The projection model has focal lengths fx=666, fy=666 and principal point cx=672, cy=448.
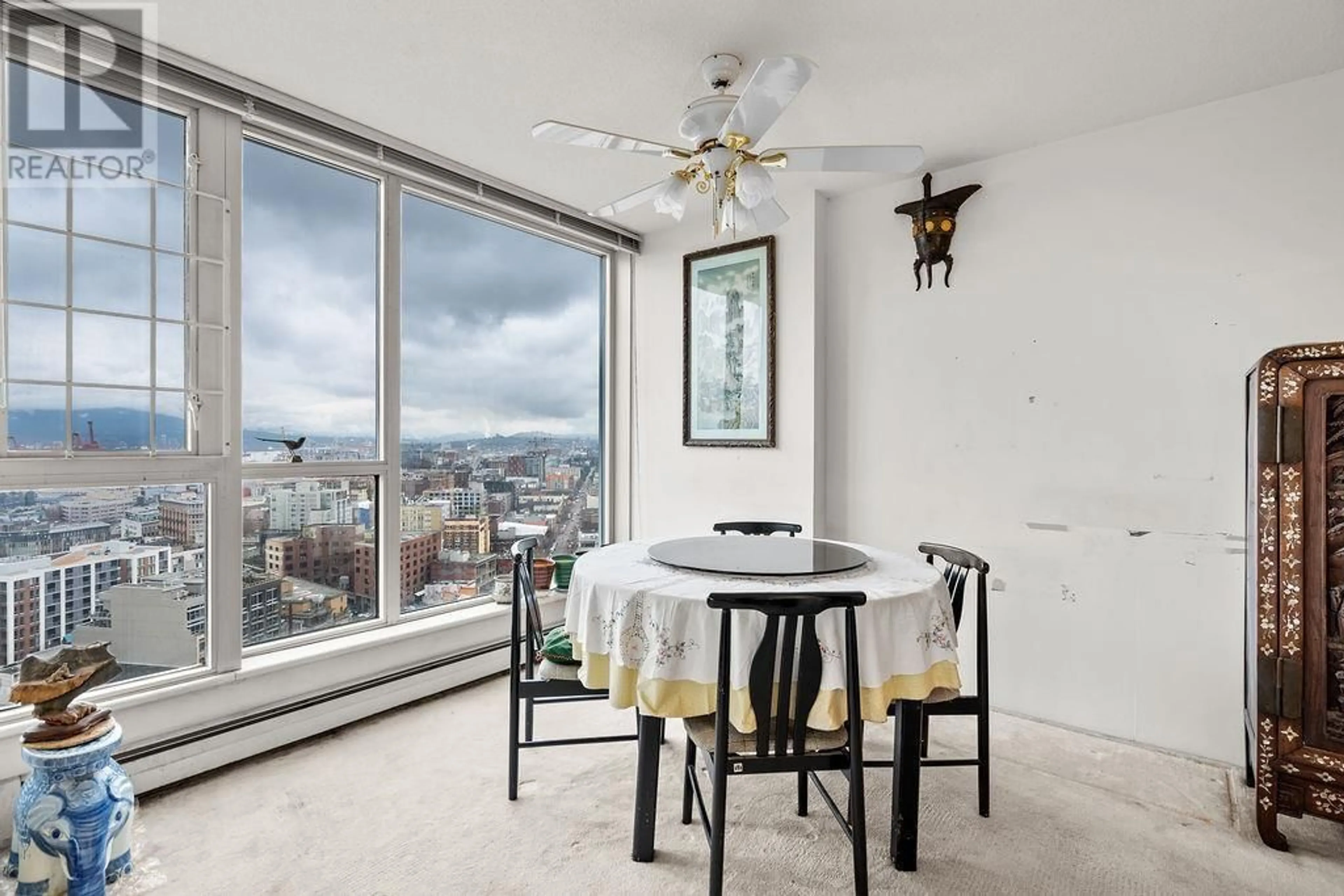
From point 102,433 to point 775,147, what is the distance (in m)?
2.84

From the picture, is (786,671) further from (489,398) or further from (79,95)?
(79,95)

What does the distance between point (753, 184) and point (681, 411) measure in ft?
7.13

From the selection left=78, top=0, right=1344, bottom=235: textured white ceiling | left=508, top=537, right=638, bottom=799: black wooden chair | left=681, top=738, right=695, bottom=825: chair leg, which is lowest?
left=681, top=738, right=695, bottom=825: chair leg

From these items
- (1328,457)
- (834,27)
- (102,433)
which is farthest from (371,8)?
(1328,457)

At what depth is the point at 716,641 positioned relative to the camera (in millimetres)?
1758

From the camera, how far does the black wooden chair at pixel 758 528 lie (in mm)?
3076

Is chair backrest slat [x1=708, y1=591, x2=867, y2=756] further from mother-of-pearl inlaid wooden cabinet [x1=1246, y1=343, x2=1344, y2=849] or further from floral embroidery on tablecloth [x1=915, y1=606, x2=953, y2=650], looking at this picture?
mother-of-pearl inlaid wooden cabinet [x1=1246, y1=343, x2=1344, y2=849]

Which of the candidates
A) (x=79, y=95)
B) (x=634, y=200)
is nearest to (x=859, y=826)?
(x=634, y=200)

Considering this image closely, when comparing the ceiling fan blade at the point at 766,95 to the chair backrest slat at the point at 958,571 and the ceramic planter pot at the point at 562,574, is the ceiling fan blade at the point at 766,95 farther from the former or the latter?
the ceramic planter pot at the point at 562,574

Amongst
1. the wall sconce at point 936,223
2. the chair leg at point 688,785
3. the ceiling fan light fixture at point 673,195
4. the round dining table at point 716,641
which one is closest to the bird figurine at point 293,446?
the round dining table at point 716,641

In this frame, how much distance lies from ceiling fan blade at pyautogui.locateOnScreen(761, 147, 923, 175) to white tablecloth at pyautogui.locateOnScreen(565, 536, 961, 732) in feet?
4.12

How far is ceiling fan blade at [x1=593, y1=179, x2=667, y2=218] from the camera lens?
7.36ft

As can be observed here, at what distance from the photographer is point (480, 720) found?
2.92 metres

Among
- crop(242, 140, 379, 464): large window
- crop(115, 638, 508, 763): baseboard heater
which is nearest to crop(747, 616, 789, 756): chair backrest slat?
crop(115, 638, 508, 763): baseboard heater
